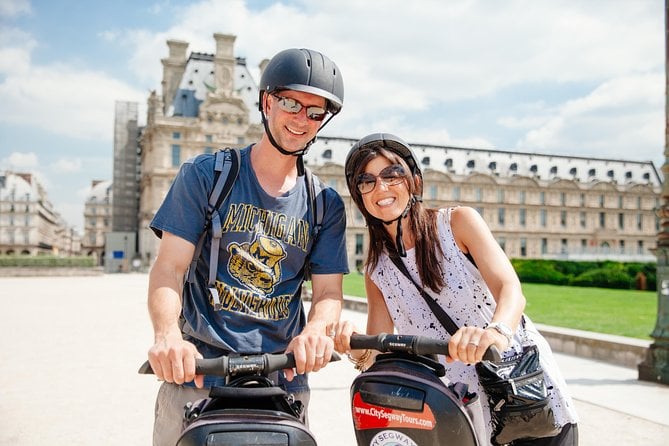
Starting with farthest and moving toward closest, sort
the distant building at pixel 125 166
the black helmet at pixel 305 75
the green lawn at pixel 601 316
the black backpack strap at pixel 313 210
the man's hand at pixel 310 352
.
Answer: the distant building at pixel 125 166 → the green lawn at pixel 601 316 → the black backpack strap at pixel 313 210 → the black helmet at pixel 305 75 → the man's hand at pixel 310 352

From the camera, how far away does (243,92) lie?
62.4 meters

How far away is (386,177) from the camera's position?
237 cm

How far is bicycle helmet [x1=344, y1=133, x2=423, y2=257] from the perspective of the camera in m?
2.41

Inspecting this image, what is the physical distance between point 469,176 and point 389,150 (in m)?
74.8

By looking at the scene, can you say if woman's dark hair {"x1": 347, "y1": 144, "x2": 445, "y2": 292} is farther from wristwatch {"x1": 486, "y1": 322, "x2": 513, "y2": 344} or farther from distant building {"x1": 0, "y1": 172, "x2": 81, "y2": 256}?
distant building {"x1": 0, "y1": 172, "x2": 81, "y2": 256}

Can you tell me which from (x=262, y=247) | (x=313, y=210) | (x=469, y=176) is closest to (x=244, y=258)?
(x=262, y=247)

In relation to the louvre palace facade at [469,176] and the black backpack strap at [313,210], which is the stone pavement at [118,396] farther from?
the louvre palace facade at [469,176]

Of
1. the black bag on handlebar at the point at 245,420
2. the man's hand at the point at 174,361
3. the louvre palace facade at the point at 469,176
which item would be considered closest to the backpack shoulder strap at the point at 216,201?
the man's hand at the point at 174,361

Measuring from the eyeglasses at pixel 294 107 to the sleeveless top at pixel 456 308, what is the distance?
683 millimetres

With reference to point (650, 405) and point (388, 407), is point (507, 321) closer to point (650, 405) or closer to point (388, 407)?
point (388, 407)

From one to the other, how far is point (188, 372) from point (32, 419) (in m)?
4.52

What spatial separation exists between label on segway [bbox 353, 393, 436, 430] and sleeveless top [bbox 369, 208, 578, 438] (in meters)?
0.57

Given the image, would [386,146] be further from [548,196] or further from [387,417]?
[548,196]

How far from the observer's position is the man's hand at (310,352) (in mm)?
1863
